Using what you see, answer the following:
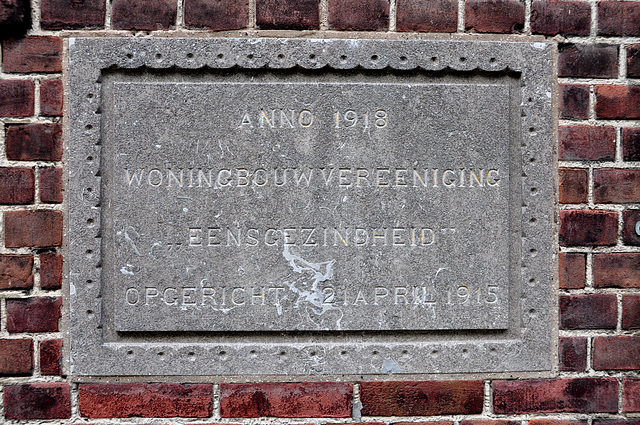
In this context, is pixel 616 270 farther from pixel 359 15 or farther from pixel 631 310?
pixel 359 15

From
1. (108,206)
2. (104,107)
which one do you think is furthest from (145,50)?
(108,206)

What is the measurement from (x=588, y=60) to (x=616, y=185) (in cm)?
34

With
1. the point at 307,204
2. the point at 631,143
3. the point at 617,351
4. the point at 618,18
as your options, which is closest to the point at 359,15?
the point at 307,204

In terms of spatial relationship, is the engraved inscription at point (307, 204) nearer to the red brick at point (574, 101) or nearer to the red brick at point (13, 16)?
the red brick at point (574, 101)

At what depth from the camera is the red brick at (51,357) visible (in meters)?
1.23

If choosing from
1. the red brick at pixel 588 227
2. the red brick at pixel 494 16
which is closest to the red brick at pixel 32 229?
the red brick at pixel 494 16

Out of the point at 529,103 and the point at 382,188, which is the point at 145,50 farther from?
the point at 529,103

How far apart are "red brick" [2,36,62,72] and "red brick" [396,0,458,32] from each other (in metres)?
0.89

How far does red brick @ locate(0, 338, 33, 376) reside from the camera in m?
1.22

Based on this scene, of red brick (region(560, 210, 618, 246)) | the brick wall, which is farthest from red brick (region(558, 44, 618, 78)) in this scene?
red brick (region(560, 210, 618, 246))

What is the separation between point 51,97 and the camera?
4.03ft

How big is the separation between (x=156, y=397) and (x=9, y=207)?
62 cm

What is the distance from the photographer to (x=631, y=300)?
125 cm

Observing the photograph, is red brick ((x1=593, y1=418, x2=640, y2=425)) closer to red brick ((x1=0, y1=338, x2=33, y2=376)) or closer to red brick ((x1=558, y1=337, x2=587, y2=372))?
red brick ((x1=558, y1=337, x2=587, y2=372))
